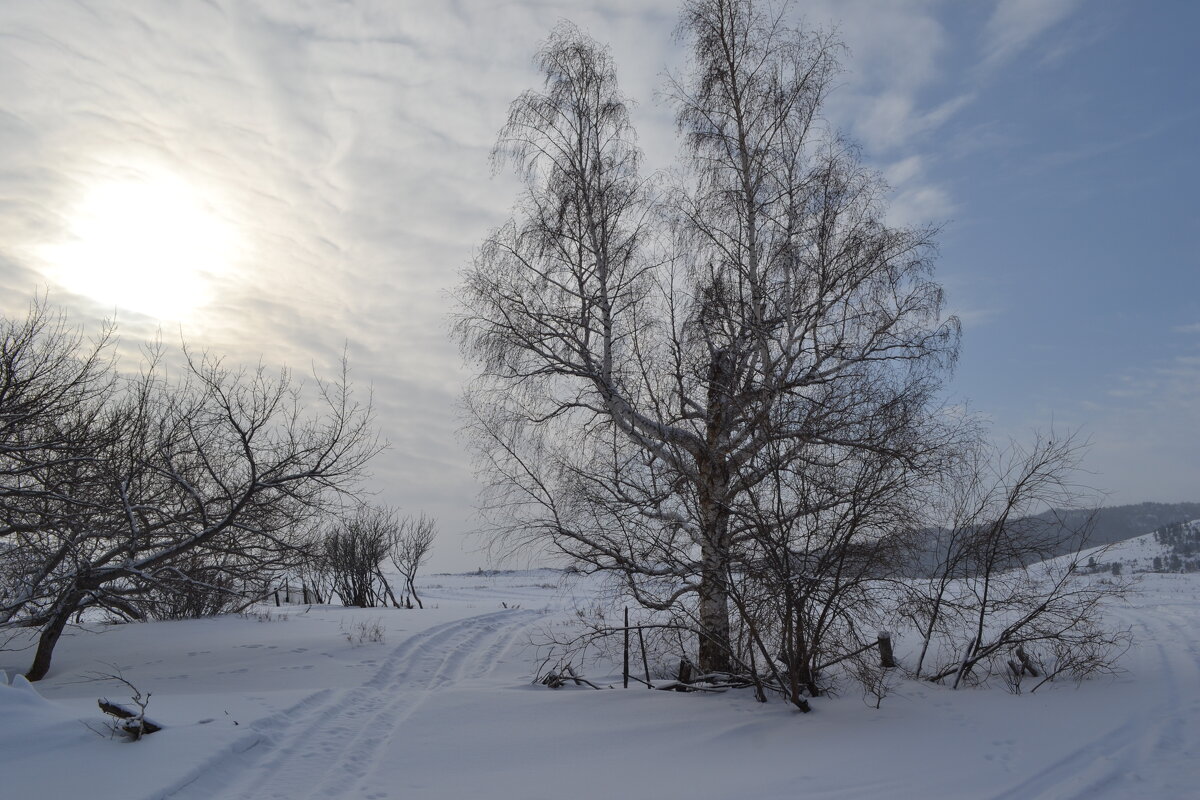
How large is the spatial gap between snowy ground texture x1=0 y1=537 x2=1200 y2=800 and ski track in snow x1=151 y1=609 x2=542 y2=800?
0.09ft

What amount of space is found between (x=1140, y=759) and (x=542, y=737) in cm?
579

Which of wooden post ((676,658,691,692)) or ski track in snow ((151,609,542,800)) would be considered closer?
ski track in snow ((151,609,542,800))

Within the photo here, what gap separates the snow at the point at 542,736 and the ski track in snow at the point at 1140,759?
3cm

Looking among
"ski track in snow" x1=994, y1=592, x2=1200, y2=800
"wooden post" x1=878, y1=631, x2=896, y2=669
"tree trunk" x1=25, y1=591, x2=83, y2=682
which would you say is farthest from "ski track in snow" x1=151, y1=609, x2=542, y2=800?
"wooden post" x1=878, y1=631, x2=896, y2=669

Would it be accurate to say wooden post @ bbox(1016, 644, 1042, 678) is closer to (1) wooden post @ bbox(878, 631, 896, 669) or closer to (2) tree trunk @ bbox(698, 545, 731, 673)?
(1) wooden post @ bbox(878, 631, 896, 669)

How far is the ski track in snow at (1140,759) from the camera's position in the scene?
19.8 feet

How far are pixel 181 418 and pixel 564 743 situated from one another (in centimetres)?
913

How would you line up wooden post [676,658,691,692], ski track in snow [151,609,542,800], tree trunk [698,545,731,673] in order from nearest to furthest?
ski track in snow [151,609,542,800]
tree trunk [698,545,731,673]
wooden post [676,658,691,692]

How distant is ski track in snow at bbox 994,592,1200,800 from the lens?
19.8ft

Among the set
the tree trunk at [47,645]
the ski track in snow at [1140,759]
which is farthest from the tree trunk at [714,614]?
the tree trunk at [47,645]

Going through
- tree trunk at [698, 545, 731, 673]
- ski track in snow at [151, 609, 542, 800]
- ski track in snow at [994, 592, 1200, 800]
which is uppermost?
tree trunk at [698, 545, 731, 673]

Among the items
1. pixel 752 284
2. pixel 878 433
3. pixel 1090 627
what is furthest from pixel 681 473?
pixel 1090 627

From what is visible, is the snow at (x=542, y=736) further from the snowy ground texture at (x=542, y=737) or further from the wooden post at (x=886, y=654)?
the wooden post at (x=886, y=654)

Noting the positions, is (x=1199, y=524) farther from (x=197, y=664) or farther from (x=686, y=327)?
(x=197, y=664)
